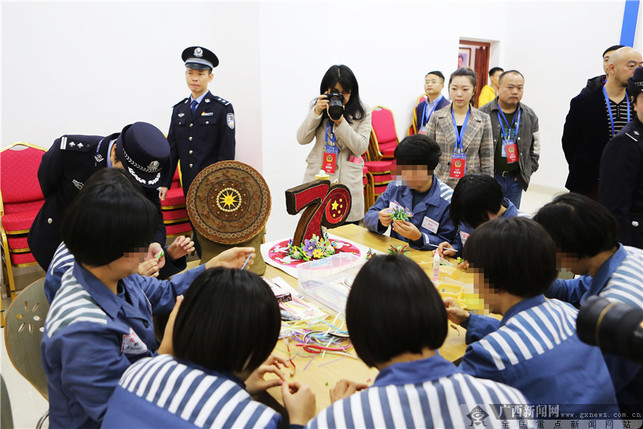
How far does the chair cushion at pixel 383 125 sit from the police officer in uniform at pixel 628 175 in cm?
335

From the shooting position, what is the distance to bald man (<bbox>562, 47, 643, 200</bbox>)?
9.52ft

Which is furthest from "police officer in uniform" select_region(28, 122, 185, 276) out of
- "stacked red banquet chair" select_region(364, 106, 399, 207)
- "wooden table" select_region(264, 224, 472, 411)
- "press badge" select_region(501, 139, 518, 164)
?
"stacked red banquet chair" select_region(364, 106, 399, 207)

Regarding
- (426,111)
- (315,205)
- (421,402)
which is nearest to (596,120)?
(315,205)

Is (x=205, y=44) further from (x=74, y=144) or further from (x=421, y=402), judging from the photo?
(x=421, y=402)

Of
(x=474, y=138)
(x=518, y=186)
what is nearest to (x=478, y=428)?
(x=474, y=138)

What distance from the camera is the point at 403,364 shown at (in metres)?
0.86

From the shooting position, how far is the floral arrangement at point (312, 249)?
2.18 meters

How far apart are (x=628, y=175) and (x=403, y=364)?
5.83 feet

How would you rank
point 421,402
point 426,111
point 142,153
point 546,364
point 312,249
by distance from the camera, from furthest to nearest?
1. point 426,111
2. point 312,249
3. point 142,153
4. point 546,364
5. point 421,402

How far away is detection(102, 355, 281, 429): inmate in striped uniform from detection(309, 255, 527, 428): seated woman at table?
14 cm

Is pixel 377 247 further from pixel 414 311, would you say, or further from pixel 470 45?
pixel 470 45

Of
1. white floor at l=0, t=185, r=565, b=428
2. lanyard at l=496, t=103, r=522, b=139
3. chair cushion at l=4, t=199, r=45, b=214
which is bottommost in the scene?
white floor at l=0, t=185, r=565, b=428

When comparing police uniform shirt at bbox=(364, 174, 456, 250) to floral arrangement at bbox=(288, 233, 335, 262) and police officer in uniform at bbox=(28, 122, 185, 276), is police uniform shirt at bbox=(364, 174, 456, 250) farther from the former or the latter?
police officer in uniform at bbox=(28, 122, 185, 276)

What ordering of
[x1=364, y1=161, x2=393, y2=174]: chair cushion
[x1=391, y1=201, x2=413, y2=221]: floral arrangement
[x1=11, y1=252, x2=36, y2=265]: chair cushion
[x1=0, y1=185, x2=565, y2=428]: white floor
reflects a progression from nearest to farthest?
[x1=0, y1=185, x2=565, y2=428]: white floor, [x1=391, y1=201, x2=413, y2=221]: floral arrangement, [x1=11, y1=252, x2=36, y2=265]: chair cushion, [x1=364, y1=161, x2=393, y2=174]: chair cushion
